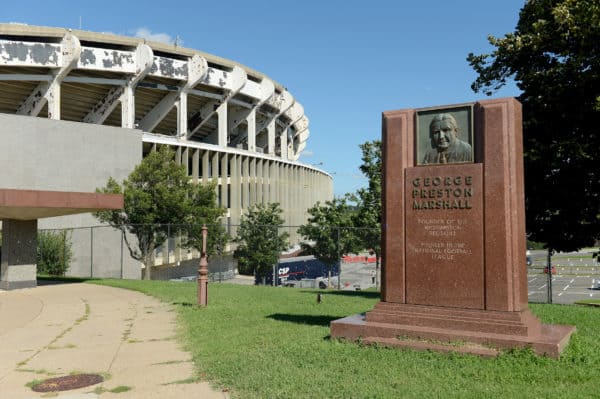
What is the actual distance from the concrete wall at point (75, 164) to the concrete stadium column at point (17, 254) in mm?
12840

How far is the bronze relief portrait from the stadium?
59.2 ft

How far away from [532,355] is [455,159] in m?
3.42

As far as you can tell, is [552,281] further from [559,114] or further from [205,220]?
[559,114]

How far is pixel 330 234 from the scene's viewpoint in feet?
137

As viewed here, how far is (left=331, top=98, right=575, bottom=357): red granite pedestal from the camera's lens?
8.71 m

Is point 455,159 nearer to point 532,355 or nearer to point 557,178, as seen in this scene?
point 532,355

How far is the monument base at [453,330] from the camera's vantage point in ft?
26.9

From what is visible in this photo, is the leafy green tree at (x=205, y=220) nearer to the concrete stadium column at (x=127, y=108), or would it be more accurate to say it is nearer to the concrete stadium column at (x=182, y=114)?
the concrete stadium column at (x=127, y=108)

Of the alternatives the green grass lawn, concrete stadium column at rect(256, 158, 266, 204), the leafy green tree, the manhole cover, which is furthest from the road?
concrete stadium column at rect(256, 158, 266, 204)

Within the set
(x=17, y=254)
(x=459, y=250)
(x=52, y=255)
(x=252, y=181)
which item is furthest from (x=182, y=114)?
(x=459, y=250)

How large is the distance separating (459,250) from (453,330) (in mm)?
1329

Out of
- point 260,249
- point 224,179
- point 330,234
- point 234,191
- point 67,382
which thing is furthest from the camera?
point 234,191

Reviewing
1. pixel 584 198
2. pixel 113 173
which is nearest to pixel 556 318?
pixel 584 198

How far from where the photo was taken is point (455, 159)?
948cm
